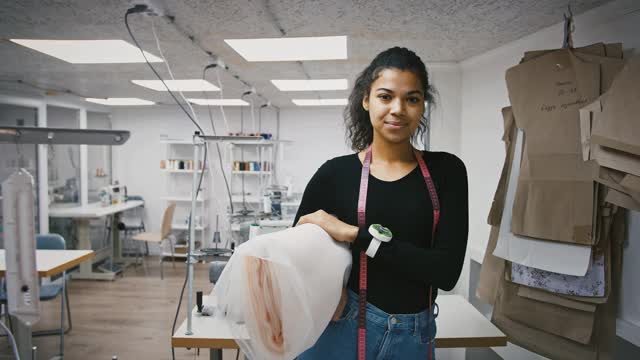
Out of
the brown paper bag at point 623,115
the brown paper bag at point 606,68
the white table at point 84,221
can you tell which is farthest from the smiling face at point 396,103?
the white table at point 84,221

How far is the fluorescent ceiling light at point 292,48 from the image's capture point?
7.19 ft

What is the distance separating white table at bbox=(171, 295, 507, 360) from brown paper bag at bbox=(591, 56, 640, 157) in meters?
0.94

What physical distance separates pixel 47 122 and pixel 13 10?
370 centimetres

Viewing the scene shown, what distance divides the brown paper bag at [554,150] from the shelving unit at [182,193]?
198 inches

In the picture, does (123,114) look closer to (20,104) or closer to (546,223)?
(20,104)

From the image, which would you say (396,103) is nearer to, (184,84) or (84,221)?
(184,84)

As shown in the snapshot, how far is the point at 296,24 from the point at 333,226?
4.16 feet

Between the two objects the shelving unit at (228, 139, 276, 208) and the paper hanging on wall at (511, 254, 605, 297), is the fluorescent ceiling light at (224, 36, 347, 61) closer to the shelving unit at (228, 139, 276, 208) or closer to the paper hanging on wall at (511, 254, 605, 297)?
the paper hanging on wall at (511, 254, 605, 297)

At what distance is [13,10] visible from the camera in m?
1.74

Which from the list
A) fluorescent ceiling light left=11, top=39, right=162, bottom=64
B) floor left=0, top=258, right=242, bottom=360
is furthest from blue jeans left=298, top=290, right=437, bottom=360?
floor left=0, top=258, right=242, bottom=360

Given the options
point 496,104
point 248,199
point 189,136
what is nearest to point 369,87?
point 496,104

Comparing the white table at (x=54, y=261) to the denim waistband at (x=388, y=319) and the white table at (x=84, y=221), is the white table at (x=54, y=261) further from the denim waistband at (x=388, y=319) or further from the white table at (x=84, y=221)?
the denim waistband at (x=388, y=319)

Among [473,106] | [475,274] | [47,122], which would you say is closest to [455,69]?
[473,106]

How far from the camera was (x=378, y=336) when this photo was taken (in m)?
1.02
